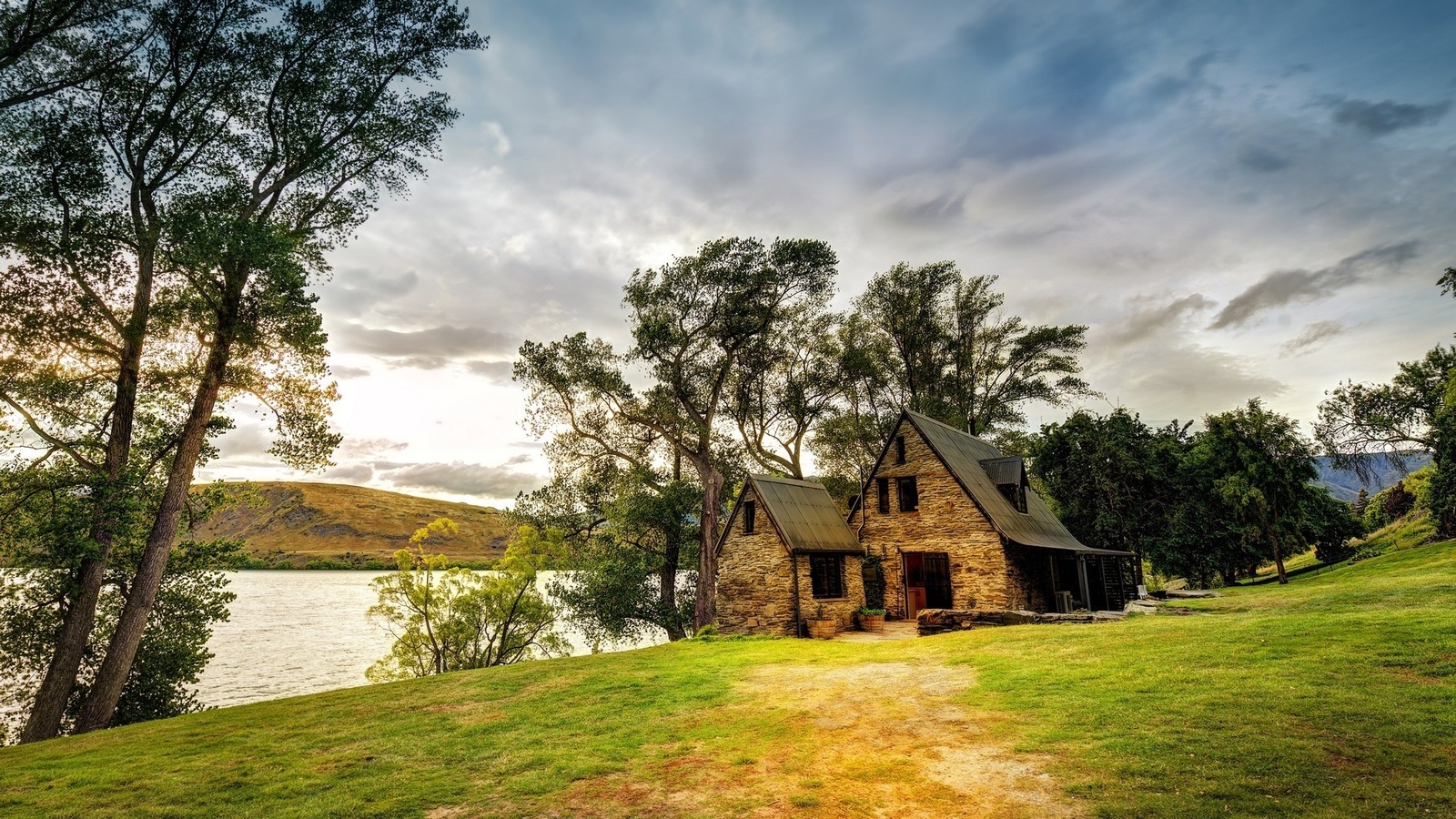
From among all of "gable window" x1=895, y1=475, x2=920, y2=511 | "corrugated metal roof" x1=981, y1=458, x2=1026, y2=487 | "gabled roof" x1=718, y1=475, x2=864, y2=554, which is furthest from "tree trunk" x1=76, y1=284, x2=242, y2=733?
"corrugated metal roof" x1=981, y1=458, x2=1026, y2=487

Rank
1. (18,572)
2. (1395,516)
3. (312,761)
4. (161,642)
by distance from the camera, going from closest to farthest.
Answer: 1. (312,761)
2. (18,572)
3. (161,642)
4. (1395,516)

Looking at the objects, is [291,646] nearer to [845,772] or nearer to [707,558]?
[707,558]

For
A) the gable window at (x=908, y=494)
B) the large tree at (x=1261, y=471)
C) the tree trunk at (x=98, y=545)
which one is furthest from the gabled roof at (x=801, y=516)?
the large tree at (x=1261, y=471)

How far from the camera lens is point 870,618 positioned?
2394cm

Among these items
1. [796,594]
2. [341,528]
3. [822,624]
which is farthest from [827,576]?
[341,528]

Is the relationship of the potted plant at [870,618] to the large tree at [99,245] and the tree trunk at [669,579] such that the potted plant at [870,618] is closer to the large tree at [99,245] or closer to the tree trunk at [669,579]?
the tree trunk at [669,579]

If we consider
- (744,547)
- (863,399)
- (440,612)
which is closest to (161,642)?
(440,612)

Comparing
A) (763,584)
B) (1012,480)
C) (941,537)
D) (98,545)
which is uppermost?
(1012,480)

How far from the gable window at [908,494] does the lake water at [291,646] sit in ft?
51.7

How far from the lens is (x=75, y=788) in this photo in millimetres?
7562

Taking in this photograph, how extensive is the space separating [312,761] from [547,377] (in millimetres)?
22680

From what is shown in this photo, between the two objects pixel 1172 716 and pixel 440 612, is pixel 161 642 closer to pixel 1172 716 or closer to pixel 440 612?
pixel 440 612

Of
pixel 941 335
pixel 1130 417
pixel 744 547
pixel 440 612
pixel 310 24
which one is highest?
pixel 310 24

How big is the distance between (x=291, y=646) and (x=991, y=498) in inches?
1742
